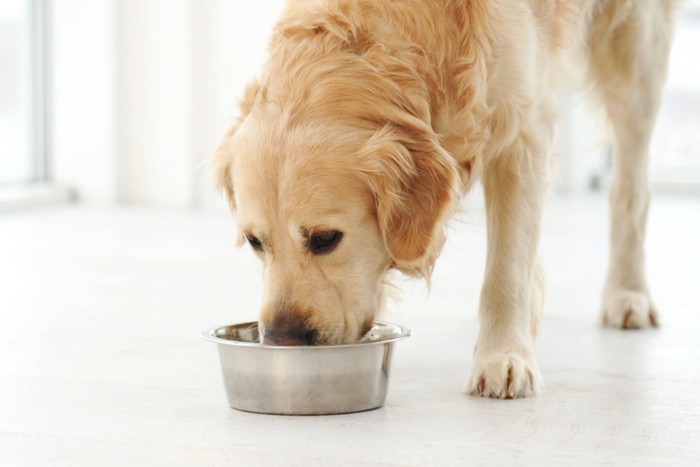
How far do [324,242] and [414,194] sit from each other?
0.71 ft

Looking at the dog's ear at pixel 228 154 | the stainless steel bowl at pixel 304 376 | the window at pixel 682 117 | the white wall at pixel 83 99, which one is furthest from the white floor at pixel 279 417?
the window at pixel 682 117

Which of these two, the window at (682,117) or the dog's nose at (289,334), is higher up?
the window at (682,117)

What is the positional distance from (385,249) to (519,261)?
410 mm

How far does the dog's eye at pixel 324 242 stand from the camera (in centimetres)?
208

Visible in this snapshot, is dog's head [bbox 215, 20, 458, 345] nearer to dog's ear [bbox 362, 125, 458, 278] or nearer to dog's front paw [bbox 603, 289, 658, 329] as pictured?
dog's ear [bbox 362, 125, 458, 278]

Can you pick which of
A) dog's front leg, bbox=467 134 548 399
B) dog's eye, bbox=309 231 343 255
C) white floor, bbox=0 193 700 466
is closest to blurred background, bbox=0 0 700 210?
white floor, bbox=0 193 700 466

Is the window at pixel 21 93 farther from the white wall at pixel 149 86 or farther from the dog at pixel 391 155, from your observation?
the dog at pixel 391 155

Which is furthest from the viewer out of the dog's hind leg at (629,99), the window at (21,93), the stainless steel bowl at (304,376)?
the window at (21,93)

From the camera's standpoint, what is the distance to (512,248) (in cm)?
247

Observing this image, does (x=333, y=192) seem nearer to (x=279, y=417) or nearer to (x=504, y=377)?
(x=279, y=417)

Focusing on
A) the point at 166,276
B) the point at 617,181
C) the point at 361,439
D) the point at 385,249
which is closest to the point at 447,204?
the point at 385,249

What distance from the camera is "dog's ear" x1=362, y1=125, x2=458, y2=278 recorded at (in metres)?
2.13

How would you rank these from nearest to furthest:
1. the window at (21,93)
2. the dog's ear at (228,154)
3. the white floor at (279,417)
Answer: the white floor at (279,417) < the dog's ear at (228,154) < the window at (21,93)

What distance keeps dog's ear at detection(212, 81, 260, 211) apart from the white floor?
409 millimetres
